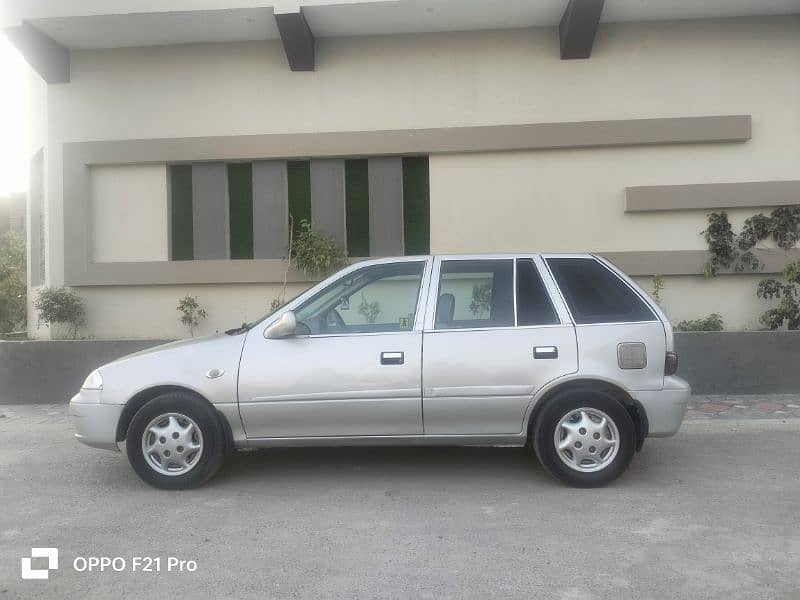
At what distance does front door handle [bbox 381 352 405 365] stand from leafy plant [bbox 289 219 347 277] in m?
4.88

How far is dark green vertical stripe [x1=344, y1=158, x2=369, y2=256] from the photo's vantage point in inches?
404

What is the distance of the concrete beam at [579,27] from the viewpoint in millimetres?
8977

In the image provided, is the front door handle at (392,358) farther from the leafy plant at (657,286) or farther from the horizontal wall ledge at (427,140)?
the leafy plant at (657,286)

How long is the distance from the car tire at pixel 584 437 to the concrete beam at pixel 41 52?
893 cm

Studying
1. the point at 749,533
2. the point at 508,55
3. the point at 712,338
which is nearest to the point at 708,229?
the point at 712,338

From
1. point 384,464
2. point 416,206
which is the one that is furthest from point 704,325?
point 384,464

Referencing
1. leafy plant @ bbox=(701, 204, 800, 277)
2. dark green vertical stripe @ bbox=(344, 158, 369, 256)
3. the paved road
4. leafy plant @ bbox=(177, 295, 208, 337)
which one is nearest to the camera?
the paved road

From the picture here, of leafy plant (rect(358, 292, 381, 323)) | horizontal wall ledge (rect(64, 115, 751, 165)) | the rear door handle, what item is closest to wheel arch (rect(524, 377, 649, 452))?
the rear door handle

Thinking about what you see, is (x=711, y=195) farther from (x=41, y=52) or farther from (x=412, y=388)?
(x=41, y=52)

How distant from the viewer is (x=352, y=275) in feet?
17.4

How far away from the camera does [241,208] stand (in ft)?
34.1

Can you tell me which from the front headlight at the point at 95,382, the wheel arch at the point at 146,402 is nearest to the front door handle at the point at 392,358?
the wheel arch at the point at 146,402

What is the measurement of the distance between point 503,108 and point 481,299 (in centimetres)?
549

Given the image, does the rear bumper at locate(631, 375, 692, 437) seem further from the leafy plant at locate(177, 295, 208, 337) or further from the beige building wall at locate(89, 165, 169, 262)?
the beige building wall at locate(89, 165, 169, 262)
